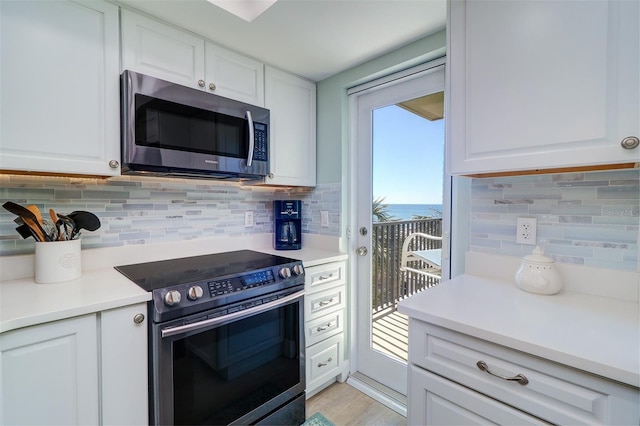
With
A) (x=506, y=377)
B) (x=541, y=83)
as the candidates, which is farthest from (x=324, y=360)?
(x=541, y=83)

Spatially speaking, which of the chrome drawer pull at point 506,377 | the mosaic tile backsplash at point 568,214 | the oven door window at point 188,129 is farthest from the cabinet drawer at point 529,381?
the oven door window at point 188,129

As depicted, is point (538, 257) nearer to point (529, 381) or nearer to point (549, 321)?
point (549, 321)

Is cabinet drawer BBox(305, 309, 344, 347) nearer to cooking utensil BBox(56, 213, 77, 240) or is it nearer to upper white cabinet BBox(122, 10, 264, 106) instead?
cooking utensil BBox(56, 213, 77, 240)

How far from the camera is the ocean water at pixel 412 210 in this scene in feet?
5.79

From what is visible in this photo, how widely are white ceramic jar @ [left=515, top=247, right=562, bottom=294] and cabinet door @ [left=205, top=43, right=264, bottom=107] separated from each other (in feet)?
5.56

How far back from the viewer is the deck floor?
2035 mm

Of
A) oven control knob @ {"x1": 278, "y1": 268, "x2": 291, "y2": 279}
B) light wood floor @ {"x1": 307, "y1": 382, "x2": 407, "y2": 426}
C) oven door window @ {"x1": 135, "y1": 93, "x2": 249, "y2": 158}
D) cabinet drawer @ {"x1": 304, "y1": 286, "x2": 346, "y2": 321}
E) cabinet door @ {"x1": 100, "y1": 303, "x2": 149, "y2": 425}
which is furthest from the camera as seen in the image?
cabinet drawer @ {"x1": 304, "y1": 286, "x2": 346, "y2": 321}

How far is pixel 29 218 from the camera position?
120cm

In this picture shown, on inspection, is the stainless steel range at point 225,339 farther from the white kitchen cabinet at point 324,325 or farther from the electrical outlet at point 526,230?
the electrical outlet at point 526,230

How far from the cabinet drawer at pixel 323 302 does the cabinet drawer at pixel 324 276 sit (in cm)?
4

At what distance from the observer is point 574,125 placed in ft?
3.16

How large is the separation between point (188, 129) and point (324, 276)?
118 cm

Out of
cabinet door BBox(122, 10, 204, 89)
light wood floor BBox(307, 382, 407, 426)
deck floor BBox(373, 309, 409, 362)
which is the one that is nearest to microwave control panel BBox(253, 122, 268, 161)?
cabinet door BBox(122, 10, 204, 89)

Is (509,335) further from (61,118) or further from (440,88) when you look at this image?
(61,118)
